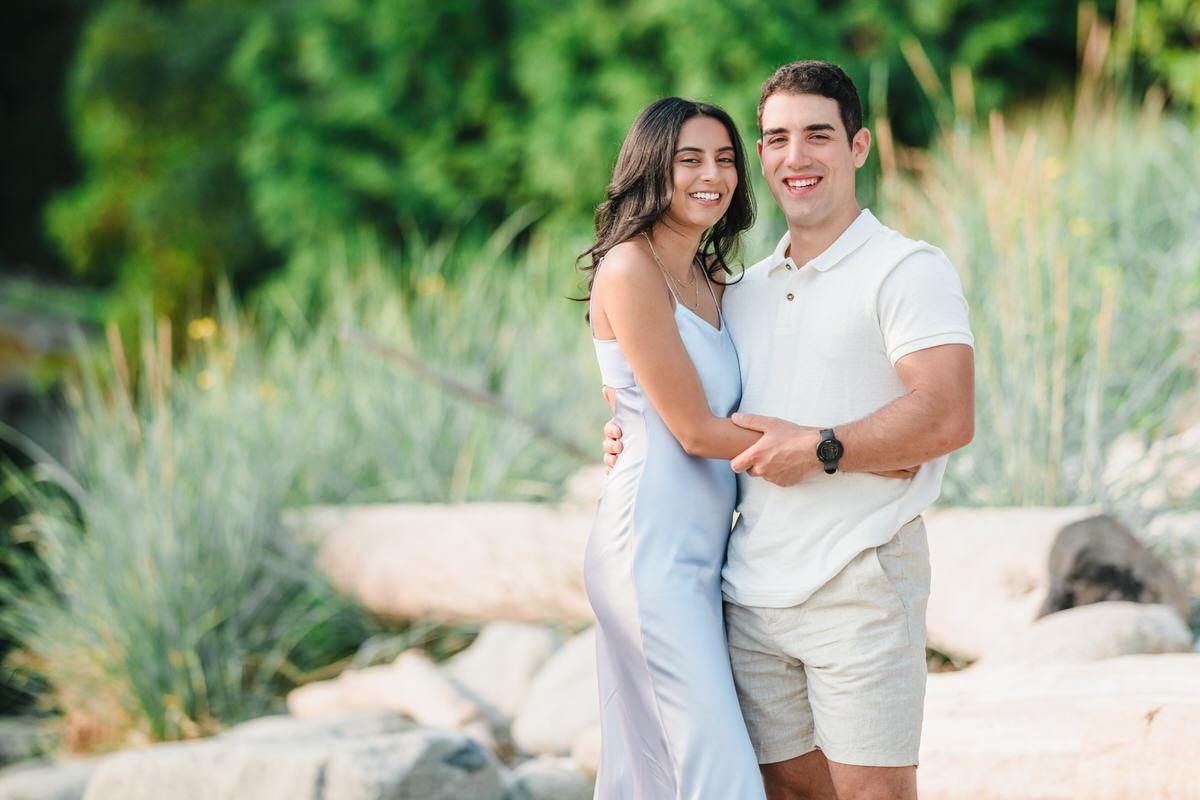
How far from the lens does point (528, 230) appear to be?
10.7 meters

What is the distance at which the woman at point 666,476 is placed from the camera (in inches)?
87.7

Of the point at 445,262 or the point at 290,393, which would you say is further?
the point at 445,262

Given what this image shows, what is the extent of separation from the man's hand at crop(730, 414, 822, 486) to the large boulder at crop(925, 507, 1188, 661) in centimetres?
164

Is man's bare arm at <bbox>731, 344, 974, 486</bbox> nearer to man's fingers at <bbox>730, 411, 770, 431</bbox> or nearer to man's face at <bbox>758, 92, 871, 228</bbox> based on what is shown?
man's fingers at <bbox>730, 411, 770, 431</bbox>

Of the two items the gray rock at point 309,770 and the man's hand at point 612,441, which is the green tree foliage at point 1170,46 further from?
the man's hand at point 612,441

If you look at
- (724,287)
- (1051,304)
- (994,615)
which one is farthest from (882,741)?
(1051,304)

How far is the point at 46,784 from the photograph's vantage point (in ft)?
13.3

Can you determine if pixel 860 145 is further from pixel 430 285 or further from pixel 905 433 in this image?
pixel 430 285

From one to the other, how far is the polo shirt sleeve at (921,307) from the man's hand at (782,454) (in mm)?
192

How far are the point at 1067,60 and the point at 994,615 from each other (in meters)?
6.85

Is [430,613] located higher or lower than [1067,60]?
lower

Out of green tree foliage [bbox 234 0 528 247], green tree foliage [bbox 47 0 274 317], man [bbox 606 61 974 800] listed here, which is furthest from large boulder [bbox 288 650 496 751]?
green tree foliage [bbox 47 0 274 317]

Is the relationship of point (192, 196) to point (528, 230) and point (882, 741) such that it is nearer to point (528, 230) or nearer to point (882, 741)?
point (528, 230)

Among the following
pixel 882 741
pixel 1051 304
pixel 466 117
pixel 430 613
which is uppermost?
pixel 466 117
